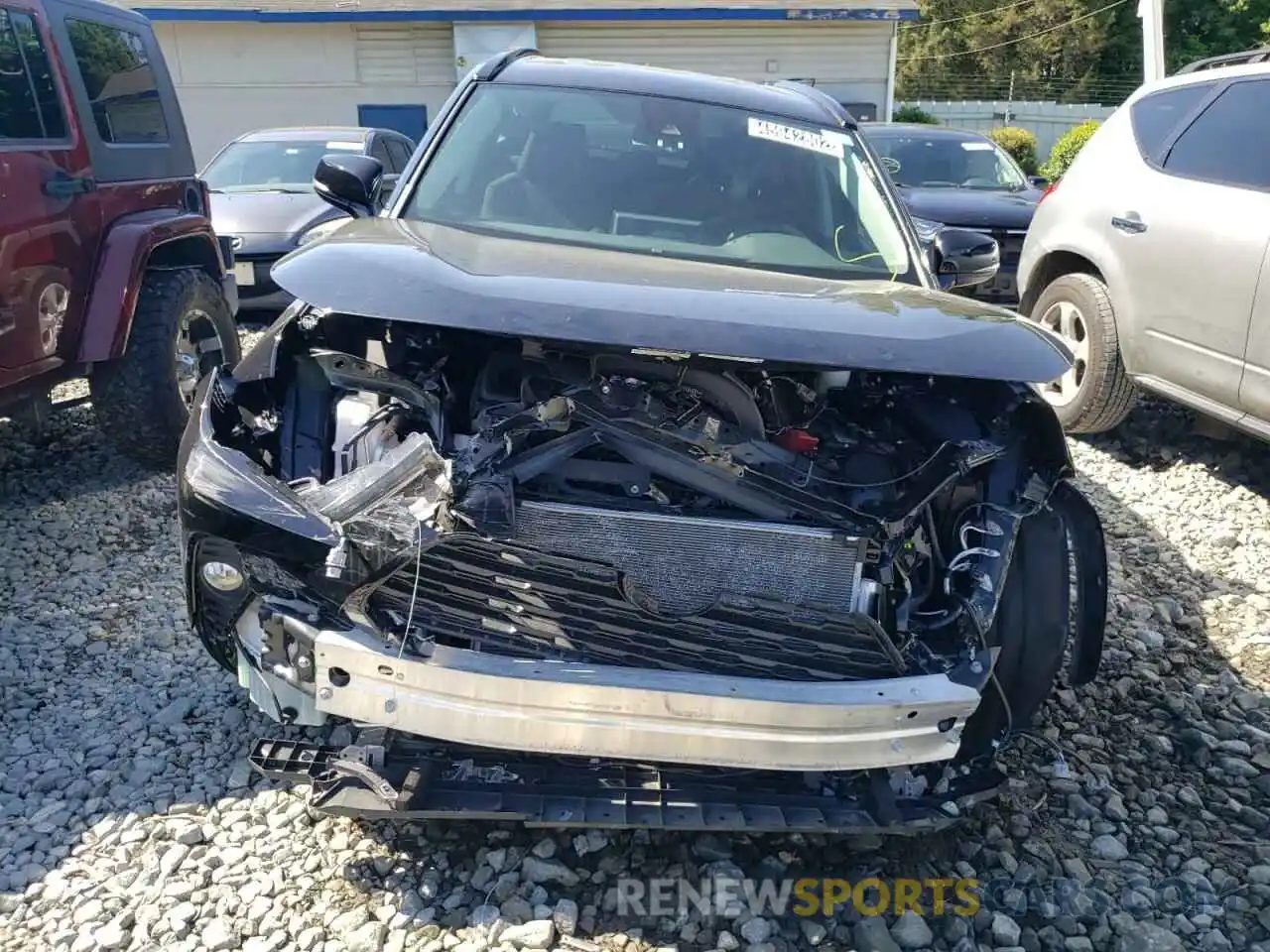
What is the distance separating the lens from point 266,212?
25.5 ft

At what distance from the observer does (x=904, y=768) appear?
238cm

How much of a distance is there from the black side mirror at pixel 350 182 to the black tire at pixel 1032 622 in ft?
8.00

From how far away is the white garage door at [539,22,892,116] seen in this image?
1806 centimetres

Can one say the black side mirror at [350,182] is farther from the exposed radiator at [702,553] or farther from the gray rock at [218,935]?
the gray rock at [218,935]

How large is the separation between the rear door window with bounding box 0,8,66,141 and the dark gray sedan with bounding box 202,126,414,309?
2.19 meters

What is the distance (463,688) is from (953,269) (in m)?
2.62

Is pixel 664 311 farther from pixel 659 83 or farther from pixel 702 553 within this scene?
pixel 659 83

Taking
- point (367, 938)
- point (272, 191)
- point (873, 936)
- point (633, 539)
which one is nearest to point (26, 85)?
point (633, 539)

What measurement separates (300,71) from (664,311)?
18.6 meters

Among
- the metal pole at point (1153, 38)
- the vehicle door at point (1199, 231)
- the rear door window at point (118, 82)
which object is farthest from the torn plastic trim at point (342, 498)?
the metal pole at point (1153, 38)

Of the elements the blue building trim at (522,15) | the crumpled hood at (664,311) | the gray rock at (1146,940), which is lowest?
the gray rock at (1146,940)

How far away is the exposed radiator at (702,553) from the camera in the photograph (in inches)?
92.5

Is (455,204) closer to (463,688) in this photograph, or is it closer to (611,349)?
(611,349)

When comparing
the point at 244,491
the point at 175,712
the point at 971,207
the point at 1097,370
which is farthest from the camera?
the point at 971,207
